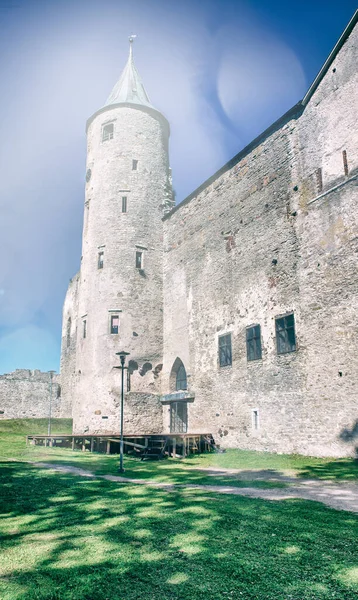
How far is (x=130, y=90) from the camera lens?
29531 mm

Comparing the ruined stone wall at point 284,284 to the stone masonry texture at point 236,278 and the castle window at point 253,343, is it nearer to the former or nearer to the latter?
the stone masonry texture at point 236,278

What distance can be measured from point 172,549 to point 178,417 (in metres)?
18.9

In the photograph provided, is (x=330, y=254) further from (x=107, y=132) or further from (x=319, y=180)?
(x=107, y=132)

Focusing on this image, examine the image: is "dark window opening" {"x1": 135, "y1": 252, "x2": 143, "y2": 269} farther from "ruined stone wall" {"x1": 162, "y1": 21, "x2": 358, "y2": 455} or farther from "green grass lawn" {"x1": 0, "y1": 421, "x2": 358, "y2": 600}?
"green grass lawn" {"x1": 0, "y1": 421, "x2": 358, "y2": 600}

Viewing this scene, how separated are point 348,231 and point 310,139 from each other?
4521mm

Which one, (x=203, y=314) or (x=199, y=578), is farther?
(x=203, y=314)

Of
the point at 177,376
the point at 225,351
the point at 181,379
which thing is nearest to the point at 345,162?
the point at 225,351

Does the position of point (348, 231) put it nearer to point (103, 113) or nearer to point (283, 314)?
point (283, 314)

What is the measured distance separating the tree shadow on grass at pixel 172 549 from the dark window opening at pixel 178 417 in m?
15.5

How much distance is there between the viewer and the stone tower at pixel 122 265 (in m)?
23.8

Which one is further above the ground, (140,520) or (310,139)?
(310,139)

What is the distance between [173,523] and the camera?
6098 mm

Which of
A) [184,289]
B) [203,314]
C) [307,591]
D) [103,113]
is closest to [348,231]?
[203,314]

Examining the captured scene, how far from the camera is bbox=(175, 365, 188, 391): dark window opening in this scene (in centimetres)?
2334
